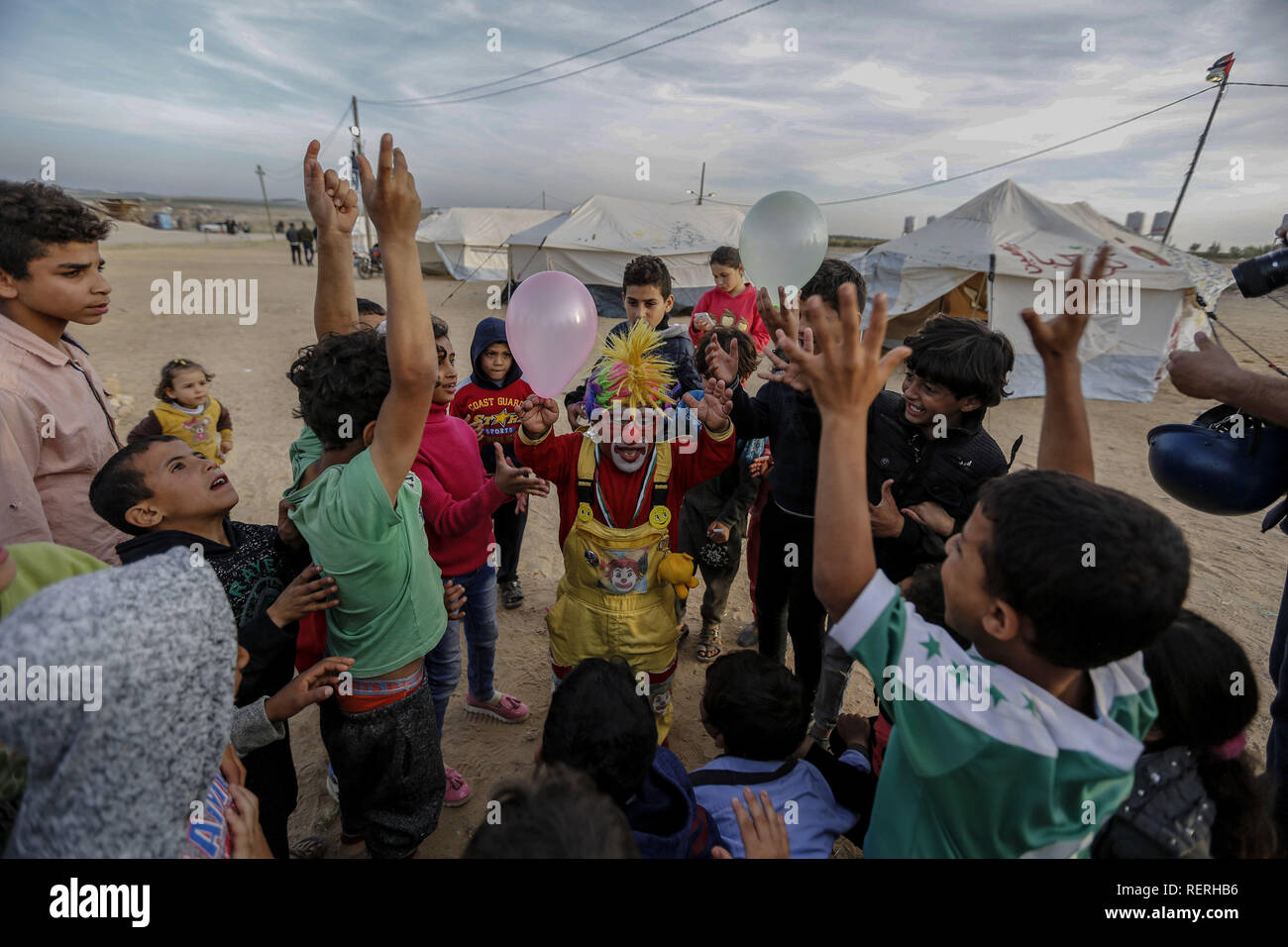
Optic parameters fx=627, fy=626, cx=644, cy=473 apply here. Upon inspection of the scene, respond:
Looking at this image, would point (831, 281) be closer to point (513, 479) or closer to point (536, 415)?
point (536, 415)

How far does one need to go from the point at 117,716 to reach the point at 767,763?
157 centimetres

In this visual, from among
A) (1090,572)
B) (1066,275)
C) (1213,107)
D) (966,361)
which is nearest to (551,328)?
(966,361)

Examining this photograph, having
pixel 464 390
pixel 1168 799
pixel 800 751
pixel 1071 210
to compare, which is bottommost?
pixel 800 751

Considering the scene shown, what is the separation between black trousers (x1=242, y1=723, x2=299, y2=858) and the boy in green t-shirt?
0.14m

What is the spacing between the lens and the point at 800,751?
1.99 m

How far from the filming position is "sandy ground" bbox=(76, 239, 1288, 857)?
296 centimetres

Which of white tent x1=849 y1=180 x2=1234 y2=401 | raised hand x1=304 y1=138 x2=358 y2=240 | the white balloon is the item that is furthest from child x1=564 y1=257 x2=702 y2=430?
white tent x1=849 y1=180 x2=1234 y2=401

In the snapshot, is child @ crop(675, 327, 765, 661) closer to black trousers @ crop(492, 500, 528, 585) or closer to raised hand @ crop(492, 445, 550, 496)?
black trousers @ crop(492, 500, 528, 585)

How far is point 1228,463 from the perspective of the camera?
6.57 feet

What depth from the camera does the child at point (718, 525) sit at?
3.47 m
